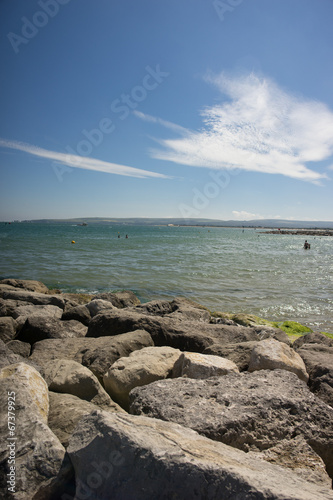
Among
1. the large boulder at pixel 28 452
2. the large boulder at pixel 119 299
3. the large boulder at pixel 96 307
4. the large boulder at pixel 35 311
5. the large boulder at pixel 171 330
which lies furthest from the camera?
the large boulder at pixel 119 299

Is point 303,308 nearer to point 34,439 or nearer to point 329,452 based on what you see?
point 329,452

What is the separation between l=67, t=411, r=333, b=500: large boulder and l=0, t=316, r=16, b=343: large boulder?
15.2 ft

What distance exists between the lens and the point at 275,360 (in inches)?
157

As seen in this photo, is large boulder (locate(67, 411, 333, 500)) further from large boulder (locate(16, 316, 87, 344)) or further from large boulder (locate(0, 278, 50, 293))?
large boulder (locate(0, 278, 50, 293))

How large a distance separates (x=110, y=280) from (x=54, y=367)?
1262cm

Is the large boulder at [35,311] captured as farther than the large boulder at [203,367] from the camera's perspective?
Yes

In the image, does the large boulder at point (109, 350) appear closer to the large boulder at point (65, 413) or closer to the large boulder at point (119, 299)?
the large boulder at point (65, 413)

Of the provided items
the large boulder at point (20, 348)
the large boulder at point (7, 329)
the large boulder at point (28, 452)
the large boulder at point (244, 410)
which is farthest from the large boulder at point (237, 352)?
the large boulder at point (7, 329)

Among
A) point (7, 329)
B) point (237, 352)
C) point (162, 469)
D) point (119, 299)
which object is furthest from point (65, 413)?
point (119, 299)

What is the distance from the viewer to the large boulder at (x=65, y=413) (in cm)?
279

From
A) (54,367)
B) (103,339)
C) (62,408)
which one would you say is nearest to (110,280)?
(103,339)

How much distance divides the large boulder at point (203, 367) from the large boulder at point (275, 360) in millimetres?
381

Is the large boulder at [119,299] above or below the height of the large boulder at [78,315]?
below

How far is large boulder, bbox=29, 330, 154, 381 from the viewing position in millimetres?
4473
